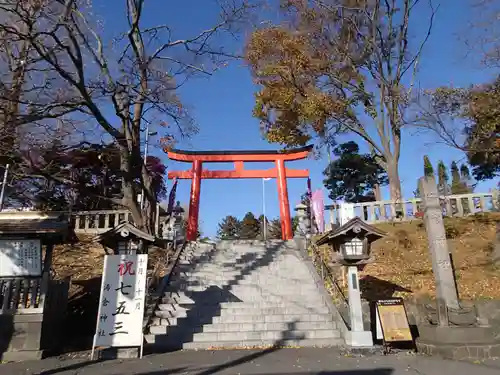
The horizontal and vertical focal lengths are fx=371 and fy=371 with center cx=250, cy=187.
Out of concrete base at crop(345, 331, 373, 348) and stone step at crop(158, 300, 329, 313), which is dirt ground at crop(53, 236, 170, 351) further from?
concrete base at crop(345, 331, 373, 348)

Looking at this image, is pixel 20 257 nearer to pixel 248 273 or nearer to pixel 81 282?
pixel 81 282

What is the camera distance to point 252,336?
8992 mm

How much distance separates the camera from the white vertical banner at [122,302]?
765 cm

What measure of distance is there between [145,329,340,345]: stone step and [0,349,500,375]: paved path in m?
0.96

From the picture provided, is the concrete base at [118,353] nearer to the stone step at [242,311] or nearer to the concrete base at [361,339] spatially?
the stone step at [242,311]

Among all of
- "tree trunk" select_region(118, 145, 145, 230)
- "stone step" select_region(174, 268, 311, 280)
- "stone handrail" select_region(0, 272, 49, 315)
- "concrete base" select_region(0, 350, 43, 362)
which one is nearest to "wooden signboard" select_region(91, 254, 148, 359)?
"concrete base" select_region(0, 350, 43, 362)

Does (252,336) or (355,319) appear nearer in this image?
(355,319)

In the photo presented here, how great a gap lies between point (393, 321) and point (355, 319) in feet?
2.64

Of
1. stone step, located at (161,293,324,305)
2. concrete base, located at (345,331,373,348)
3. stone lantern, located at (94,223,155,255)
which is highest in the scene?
stone lantern, located at (94,223,155,255)

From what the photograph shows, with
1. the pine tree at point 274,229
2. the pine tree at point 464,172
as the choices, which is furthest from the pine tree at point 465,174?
the pine tree at point 274,229

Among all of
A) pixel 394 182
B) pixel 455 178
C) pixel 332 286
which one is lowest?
pixel 332 286

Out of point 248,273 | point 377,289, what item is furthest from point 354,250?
point 248,273

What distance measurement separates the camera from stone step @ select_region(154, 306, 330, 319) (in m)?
9.70

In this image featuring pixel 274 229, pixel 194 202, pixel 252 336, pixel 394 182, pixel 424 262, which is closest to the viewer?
pixel 252 336
